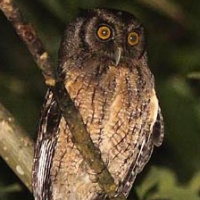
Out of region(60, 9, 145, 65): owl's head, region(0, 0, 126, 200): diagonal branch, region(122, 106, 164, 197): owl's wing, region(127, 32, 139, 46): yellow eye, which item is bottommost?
region(122, 106, 164, 197): owl's wing

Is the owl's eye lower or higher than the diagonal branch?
lower

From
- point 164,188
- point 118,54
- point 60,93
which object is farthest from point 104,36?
point 60,93

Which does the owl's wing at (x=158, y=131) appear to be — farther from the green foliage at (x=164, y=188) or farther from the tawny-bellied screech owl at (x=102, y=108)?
the green foliage at (x=164, y=188)

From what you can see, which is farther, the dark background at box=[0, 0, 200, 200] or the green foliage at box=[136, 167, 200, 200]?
the dark background at box=[0, 0, 200, 200]

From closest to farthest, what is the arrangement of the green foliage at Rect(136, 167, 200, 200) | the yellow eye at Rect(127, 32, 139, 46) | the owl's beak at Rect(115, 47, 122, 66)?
the green foliage at Rect(136, 167, 200, 200) → the owl's beak at Rect(115, 47, 122, 66) → the yellow eye at Rect(127, 32, 139, 46)

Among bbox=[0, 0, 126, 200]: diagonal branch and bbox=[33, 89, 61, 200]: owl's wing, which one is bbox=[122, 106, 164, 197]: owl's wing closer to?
bbox=[33, 89, 61, 200]: owl's wing

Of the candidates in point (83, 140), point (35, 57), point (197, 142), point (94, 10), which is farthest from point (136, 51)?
point (35, 57)

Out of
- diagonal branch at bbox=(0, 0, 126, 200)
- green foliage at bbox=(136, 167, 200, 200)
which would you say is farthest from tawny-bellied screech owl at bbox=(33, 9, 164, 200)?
diagonal branch at bbox=(0, 0, 126, 200)
